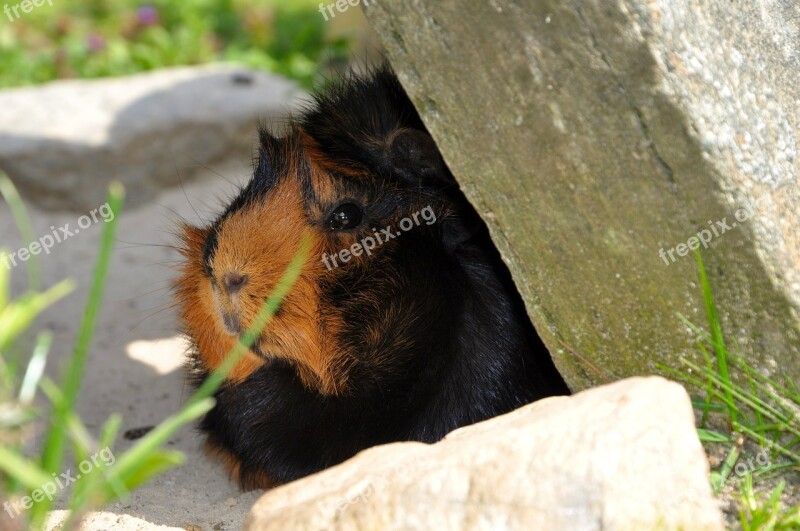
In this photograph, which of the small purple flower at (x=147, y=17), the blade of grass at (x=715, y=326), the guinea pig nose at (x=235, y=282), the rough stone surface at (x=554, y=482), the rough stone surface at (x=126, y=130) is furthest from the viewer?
the small purple flower at (x=147, y=17)

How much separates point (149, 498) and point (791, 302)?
2.05 metres

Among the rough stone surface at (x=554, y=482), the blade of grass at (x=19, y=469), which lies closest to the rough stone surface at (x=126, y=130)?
the rough stone surface at (x=554, y=482)

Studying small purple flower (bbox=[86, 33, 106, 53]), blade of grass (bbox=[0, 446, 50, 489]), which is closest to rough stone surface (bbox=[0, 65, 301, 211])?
small purple flower (bbox=[86, 33, 106, 53])

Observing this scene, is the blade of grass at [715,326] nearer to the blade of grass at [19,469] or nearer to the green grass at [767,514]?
the green grass at [767,514]

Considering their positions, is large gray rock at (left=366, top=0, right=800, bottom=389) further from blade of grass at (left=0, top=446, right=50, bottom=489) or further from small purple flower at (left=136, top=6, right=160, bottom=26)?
small purple flower at (left=136, top=6, right=160, bottom=26)

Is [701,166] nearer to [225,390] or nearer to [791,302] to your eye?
[791,302]

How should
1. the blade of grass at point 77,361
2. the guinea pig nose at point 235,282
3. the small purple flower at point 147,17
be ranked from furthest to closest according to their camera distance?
the small purple flower at point 147,17, the guinea pig nose at point 235,282, the blade of grass at point 77,361

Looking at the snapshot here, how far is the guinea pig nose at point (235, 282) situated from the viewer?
8.15ft

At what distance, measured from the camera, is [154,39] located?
26.4 feet

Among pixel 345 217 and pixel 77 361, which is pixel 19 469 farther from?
pixel 345 217

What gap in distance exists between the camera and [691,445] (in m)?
1.80

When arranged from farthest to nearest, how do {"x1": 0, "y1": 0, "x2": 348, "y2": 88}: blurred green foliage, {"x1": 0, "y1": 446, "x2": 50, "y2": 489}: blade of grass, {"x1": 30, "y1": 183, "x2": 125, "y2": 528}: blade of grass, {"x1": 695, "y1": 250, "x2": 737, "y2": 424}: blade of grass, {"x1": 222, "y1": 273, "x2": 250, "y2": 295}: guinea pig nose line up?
{"x1": 0, "y1": 0, "x2": 348, "y2": 88}: blurred green foliage → {"x1": 222, "y1": 273, "x2": 250, "y2": 295}: guinea pig nose → {"x1": 695, "y1": 250, "x2": 737, "y2": 424}: blade of grass → {"x1": 30, "y1": 183, "x2": 125, "y2": 528}: blade of grass → {"x1": 0, "y1": 446, "x2": 50, "y2": 489}: blade of grass

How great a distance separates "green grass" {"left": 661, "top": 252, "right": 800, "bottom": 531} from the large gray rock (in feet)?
0.13

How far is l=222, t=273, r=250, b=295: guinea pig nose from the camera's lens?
8.15ft
